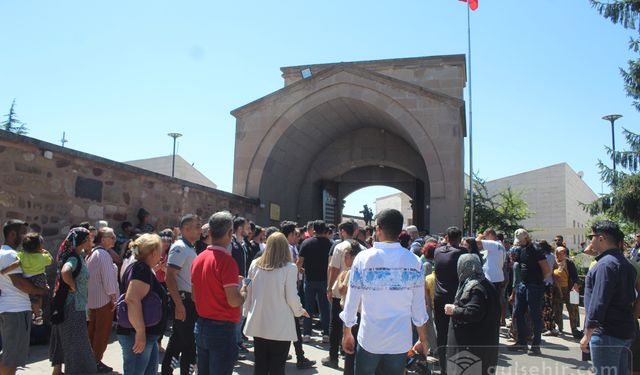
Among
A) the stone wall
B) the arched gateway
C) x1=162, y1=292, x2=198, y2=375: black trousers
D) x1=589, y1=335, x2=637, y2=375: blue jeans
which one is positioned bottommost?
x1=162, y1=292, x2=198, y2=375: black trousers

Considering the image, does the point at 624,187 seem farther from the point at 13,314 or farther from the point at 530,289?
the point at 13,314

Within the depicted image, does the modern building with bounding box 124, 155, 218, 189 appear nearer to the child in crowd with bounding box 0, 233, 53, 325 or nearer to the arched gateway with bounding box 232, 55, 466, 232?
the arched gateway with bounding box 232, 55, 466, 232

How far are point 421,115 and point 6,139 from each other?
31.9 ft

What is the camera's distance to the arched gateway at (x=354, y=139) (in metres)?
13.2

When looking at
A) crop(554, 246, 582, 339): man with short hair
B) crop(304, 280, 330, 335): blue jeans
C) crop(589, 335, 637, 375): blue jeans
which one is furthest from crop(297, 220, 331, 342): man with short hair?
crop(554, 246, 582, 339): man with short hair

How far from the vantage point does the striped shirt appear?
217 inches

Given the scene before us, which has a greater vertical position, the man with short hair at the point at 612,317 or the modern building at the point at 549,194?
the modern building at the point at 549,194

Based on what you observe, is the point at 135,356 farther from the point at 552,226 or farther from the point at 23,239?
the point at 552,226

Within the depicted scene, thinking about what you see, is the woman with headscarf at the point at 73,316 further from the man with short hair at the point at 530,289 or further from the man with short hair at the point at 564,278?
the man with short hair at the point at 564,278

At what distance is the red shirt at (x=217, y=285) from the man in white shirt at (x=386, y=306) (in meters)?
0.95

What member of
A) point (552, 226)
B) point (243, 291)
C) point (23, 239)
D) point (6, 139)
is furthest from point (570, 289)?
point (552, 226)

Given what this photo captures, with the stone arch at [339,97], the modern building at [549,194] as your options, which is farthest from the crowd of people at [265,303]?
the modern building at [549,194]

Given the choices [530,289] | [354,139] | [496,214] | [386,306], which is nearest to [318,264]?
[530,289]

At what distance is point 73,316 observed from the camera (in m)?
5.37
